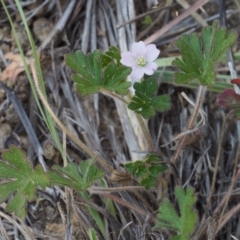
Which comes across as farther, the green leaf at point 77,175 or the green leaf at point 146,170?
the green leaf at point 146,170

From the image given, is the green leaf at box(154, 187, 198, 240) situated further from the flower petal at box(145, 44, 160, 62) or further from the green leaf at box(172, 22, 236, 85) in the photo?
the flower petal at box(145, 44, 160, 62)

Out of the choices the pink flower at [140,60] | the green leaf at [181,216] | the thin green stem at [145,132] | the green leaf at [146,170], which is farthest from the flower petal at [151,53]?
the green leaf at [181,216]

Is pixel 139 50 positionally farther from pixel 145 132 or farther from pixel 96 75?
pixel 145 132

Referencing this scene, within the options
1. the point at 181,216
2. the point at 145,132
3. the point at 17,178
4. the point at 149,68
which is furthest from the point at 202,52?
the point at 17,178

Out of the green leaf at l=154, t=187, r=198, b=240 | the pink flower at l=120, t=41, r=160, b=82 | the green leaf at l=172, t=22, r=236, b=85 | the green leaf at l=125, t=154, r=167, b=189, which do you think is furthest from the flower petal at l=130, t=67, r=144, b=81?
the green leaf at l=154, t=187, r=198, b=240

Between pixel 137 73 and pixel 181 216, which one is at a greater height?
pixel 137 73

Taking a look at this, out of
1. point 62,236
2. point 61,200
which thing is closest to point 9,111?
point 61,200

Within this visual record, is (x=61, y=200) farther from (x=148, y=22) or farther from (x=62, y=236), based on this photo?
(x=148, y=22)

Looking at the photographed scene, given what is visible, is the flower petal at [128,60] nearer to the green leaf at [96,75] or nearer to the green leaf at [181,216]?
the green leaf at [96,75]
